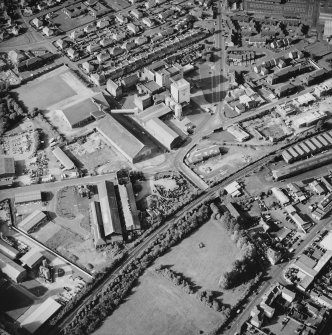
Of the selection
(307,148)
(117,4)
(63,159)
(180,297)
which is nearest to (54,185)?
(63,159)

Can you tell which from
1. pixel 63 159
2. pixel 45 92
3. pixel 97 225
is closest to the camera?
pixel 97 225

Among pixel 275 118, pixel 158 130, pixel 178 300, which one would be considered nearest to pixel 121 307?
pixel 178 300

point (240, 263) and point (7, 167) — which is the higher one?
point (7, 167)

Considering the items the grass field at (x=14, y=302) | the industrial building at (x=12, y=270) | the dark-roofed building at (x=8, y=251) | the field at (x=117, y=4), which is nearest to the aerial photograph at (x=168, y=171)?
the grass field at (x=14, y=302)

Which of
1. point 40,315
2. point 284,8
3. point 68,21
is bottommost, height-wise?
point 40,315

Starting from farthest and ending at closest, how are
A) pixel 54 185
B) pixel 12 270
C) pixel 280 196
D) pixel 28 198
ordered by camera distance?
pixel 54 185
pixel 28 198
pixel 280 196
pixel 12 270

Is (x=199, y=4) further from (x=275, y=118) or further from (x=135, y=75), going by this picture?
(x=275, y=118)

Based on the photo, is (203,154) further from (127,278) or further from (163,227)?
(127,278)

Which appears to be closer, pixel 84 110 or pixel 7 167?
pixel 7 167

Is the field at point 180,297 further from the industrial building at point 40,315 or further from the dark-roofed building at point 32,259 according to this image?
the dark-roofed building at point 32,259
